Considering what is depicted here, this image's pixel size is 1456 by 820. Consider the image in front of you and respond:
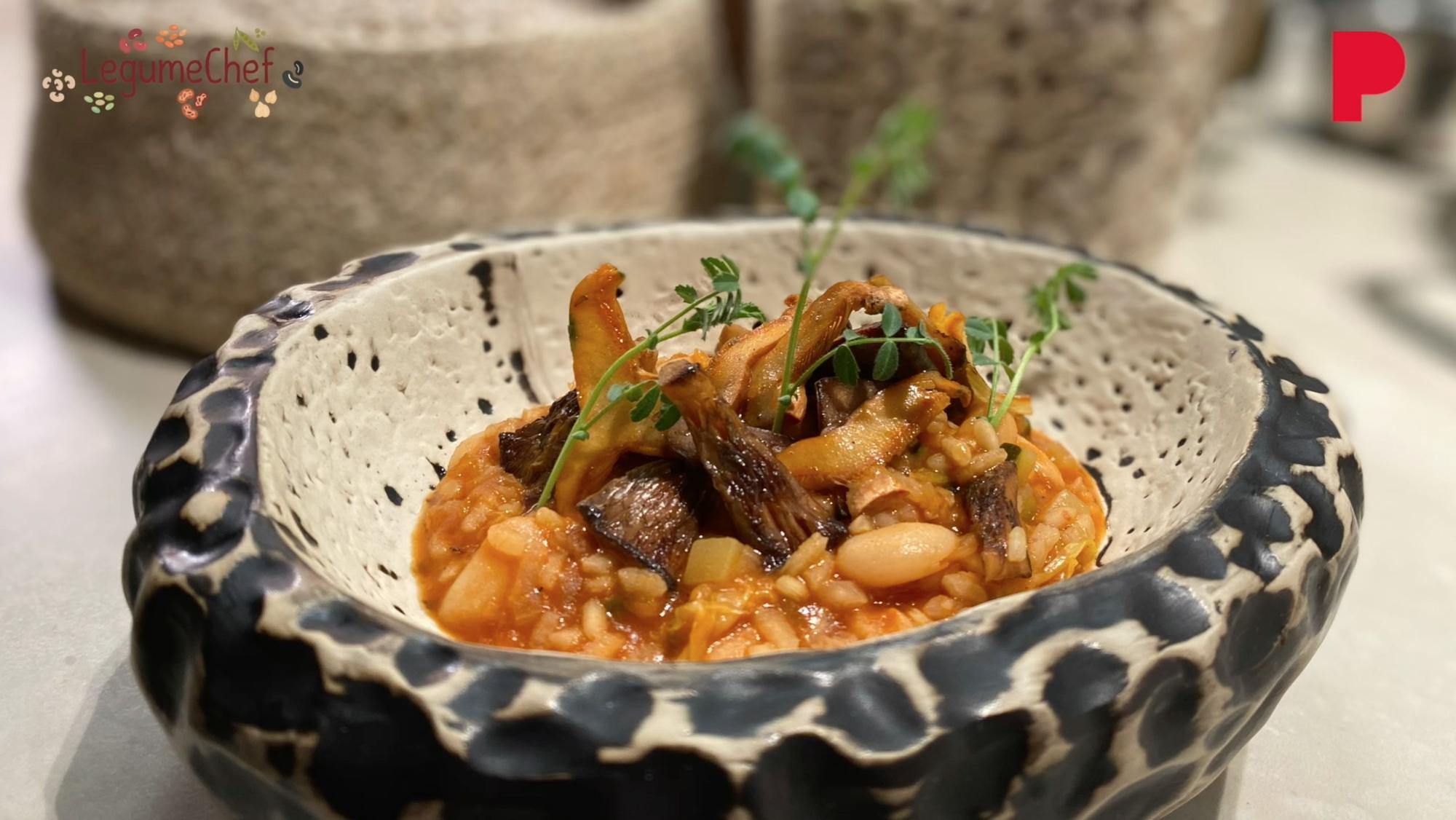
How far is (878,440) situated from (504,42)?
182 cm

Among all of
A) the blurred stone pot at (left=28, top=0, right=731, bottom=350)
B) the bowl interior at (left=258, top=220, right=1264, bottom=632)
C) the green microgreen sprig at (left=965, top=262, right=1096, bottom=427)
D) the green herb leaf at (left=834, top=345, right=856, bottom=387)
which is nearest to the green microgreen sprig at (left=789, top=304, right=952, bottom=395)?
the green herb leaf at (left=834, top=345, right=856, bottom=387)

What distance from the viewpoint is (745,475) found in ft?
4.17

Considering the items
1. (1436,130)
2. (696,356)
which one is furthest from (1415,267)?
(696,356)

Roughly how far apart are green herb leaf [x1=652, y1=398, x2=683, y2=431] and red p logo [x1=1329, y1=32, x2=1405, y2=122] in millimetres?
1855

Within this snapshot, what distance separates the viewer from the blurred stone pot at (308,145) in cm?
262

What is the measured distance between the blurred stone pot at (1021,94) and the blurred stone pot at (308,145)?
0.50 m

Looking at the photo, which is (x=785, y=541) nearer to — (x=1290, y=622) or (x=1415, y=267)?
(x=1290, y=622)

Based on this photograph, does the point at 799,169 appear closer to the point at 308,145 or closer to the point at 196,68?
the point at 308,145

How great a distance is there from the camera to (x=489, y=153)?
2828mm

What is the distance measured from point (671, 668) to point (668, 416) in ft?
1.37

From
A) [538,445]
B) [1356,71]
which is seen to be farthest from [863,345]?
[1356,71]

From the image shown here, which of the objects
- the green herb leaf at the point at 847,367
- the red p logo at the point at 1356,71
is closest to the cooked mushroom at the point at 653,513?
the green herb leaf at the point at 847,367

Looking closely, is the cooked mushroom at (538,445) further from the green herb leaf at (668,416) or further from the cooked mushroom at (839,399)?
the cooked mushroom at (839,399)

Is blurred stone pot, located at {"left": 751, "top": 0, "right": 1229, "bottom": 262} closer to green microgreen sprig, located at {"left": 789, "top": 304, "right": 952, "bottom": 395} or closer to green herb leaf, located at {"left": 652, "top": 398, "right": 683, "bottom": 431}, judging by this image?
green microgreen sprig, located at {"left": 789, "top": 304, "right": 952, "bottom": 395}
